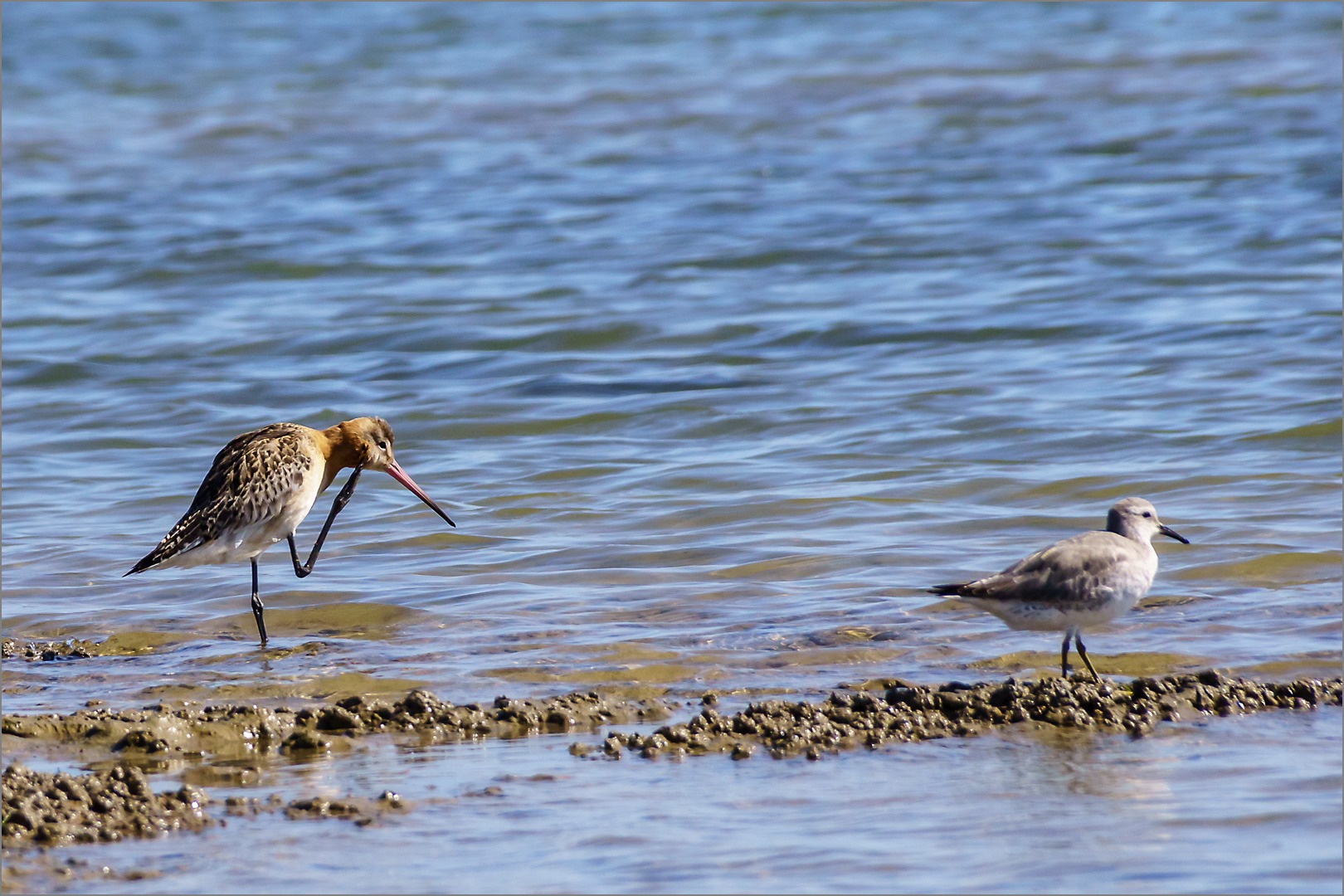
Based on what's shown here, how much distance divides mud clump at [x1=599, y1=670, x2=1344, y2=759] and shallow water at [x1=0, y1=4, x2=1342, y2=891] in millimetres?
146

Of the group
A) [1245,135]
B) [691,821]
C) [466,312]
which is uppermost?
[1245,135]

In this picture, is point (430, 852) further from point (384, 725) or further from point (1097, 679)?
point (1097, 679)

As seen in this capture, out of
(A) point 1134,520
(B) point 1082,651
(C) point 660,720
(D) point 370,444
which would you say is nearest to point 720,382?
(D) point 370,444

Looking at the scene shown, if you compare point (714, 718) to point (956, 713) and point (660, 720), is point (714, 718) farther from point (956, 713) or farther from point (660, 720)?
point (956, 713)

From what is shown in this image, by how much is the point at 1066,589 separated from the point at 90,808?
289 cm

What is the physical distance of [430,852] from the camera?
13.5 ft

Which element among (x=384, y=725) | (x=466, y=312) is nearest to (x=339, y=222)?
(x=466, y=312)

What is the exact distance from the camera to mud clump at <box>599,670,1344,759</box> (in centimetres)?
487

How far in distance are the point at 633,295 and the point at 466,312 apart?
1.31 m

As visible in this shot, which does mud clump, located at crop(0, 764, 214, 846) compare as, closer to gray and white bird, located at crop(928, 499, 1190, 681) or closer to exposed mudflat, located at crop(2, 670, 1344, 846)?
exposed mudflat, located at crop(2, 670, 1344, 846)

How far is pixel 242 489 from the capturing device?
22.9 feet

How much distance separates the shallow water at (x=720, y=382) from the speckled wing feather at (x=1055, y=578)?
408mm

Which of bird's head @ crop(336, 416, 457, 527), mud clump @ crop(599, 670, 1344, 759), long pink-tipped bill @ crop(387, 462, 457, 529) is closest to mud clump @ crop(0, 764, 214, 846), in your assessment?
mud clump @ crop(599, 670, 1344, 759)

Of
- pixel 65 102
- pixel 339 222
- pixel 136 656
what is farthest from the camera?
pixel 65 102
